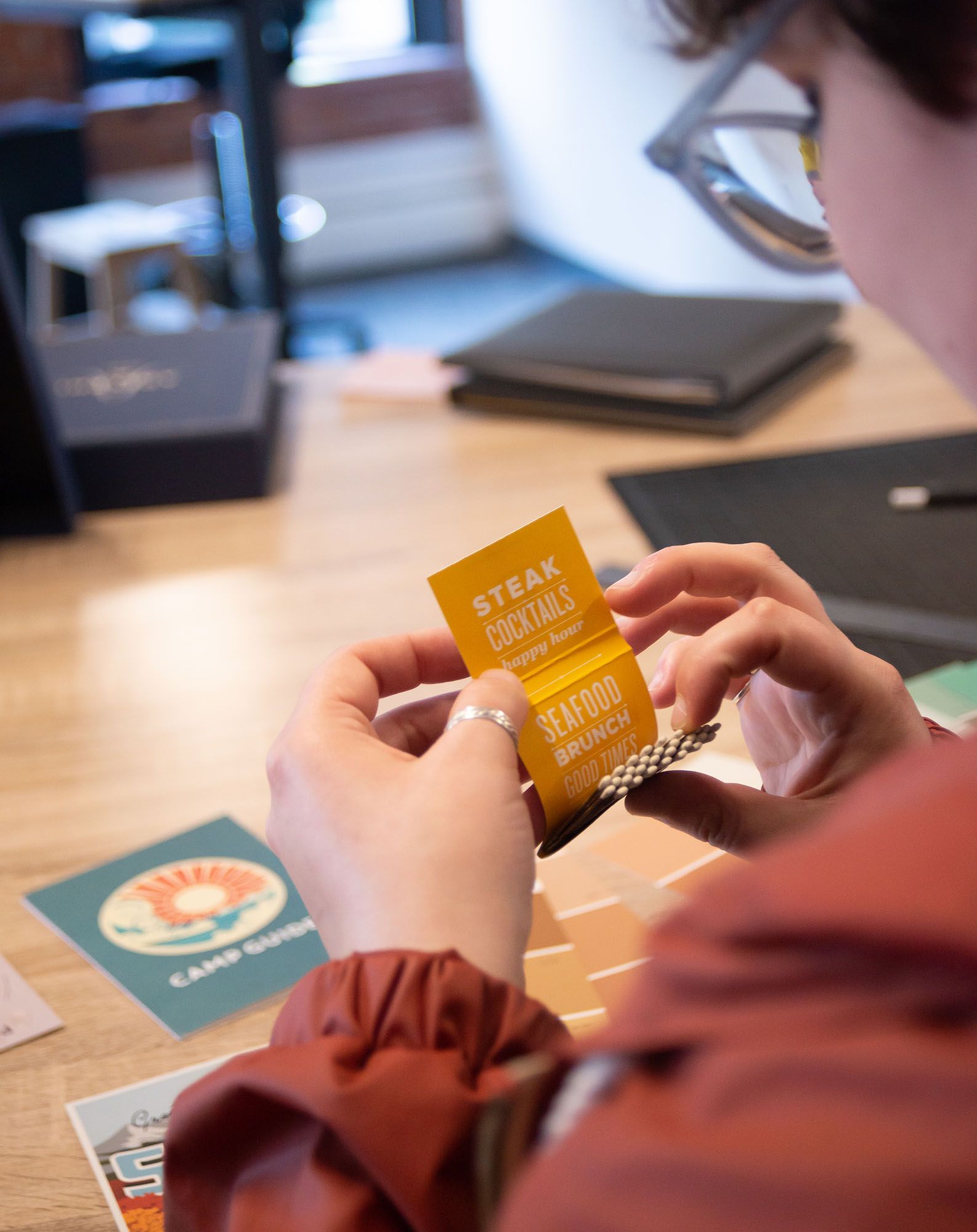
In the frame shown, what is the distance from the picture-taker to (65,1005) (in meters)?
0.63

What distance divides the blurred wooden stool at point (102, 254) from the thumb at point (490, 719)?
313 centimetres

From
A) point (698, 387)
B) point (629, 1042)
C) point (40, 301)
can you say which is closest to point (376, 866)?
point (629, 1042)

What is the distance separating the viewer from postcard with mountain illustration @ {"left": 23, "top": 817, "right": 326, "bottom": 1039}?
2.09 ft

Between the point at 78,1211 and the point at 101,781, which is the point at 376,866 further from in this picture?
the point at 101,781

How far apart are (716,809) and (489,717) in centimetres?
13

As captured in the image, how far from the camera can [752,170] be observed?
2.45 feet

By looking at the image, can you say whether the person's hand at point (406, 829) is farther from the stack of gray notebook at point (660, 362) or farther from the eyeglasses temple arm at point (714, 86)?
the stack of gray notebook at point (660, 362)

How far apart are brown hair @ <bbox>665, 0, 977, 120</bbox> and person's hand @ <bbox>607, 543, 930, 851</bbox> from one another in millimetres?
264

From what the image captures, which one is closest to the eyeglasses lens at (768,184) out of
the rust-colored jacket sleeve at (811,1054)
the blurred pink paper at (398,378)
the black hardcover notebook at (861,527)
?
the black hardcover notebook at (861,527)

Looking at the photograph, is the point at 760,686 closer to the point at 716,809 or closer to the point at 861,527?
the point at 716,809

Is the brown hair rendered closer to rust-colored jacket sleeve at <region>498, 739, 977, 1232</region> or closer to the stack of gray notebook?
rust-colored jacket sleeve at <region>498, 739, 977, 1232</region>

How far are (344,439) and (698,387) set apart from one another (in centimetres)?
43

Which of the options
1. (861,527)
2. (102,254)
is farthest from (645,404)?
(102,254)

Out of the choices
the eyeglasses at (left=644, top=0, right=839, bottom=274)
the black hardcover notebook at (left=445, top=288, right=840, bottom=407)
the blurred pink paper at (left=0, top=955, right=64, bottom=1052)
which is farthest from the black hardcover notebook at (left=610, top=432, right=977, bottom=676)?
the blurred pink paper at (left=0, top=955, right=64, bottom=1052)
